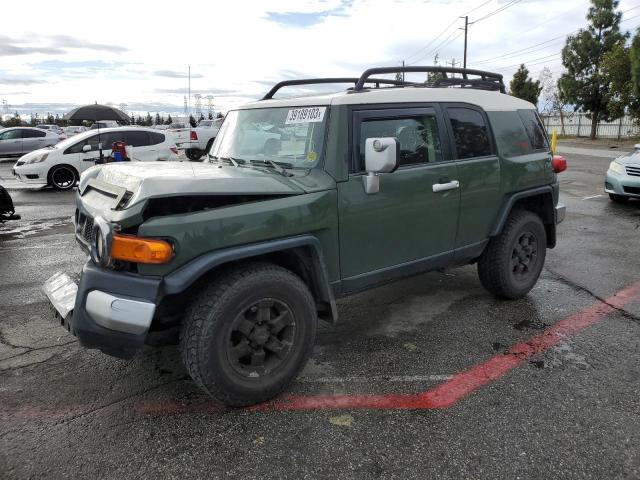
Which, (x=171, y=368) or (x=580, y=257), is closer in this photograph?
(x=171, y=368)

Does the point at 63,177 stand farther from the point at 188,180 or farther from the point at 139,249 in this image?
the point at 139,249

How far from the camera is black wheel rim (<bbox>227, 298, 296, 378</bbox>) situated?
2.93 m

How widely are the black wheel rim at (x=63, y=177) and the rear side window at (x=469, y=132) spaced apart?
11.5 metres

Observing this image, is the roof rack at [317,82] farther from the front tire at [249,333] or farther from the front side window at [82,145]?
the front side window at [82,145]

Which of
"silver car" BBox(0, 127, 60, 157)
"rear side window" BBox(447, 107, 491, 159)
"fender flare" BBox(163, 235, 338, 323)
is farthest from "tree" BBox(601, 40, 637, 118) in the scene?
"fender flare" BBox(163, 235, 338, 323)

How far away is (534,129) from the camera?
188 inches

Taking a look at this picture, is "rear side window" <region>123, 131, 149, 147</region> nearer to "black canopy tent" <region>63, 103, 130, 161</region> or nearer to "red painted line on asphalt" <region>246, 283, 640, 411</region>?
"black canopy tent" <region>63, 103, 130, 161</region>

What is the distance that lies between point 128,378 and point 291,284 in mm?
1343

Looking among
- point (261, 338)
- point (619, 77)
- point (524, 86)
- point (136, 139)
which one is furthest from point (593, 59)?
point (261, 338)

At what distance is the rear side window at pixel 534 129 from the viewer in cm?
470

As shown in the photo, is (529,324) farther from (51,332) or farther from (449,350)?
(51,332)

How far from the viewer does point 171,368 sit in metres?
3.52

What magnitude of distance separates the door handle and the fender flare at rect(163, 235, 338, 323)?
1.14 metres

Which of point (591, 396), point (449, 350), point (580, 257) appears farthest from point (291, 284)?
point (580, 257)
